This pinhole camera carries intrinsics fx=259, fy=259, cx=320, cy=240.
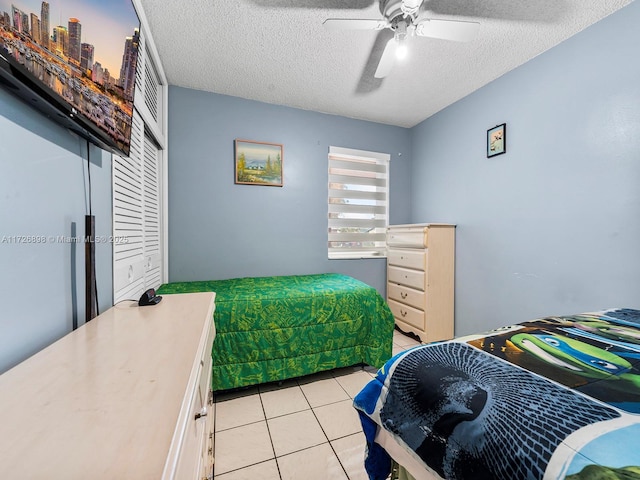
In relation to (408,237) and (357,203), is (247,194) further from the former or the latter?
(408,237)

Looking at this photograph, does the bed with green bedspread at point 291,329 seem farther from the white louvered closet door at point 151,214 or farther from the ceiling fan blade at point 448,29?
the ceiling fan blade at point 448,29

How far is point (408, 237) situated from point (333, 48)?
198cm

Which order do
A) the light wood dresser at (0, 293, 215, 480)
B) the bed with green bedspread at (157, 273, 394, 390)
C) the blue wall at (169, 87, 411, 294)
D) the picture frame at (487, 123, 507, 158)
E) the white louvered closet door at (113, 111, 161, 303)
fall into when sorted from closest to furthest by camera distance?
1. the light wood dresser at (0, 293, 215, 480)
2. the white louvered closet door at (113, 111, 161, 303)
3. the bed with green bedspread at (157, 273, 394, 390)
4. the picture frame at (487, 123, 507, 158)
5. the blue wall at (169, 87, 411, 294)

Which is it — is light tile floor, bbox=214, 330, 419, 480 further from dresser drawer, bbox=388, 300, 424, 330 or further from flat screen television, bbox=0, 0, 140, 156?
flat screen television, bbox=0, 0, 140, 156

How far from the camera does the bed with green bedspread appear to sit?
1.90 meters

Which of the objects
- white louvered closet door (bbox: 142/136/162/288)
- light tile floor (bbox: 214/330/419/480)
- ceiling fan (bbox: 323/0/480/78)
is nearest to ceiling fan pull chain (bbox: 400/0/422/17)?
ceiling fan (bbox: 323/0/480/78)

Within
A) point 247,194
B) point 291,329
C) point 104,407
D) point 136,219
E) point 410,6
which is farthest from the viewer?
point 247,194

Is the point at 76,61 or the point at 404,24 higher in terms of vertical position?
the point at 404,24

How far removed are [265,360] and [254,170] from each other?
193cm

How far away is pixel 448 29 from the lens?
159cm

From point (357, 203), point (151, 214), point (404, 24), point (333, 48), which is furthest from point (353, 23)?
point (151, 214)

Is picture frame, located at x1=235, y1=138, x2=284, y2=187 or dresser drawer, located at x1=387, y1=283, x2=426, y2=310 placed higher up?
picture frame, located at x1=235, y1=138, x2=284, y2=187

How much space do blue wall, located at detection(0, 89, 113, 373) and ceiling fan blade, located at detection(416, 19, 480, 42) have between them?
1.91 m

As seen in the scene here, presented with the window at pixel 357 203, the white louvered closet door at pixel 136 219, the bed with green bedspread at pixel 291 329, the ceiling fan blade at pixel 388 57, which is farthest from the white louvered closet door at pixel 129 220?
the window at pixel 357 203
